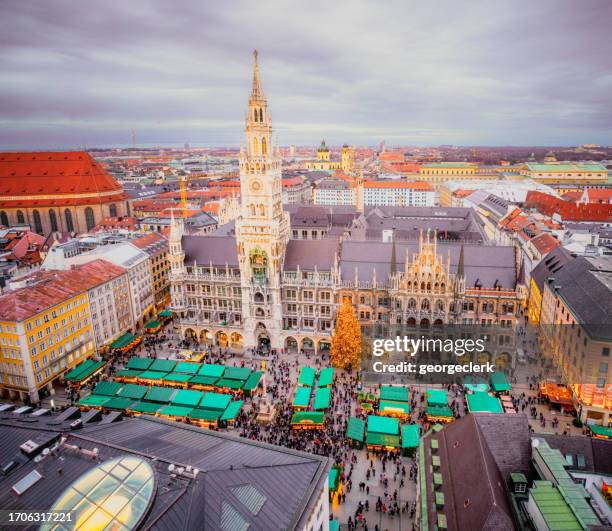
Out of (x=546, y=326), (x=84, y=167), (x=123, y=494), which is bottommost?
(x=546, y=326)

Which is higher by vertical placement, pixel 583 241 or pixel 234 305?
pixel 583 241

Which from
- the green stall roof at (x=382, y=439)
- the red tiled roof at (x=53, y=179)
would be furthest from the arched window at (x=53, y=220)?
the green stall roof at (x=382, y=439)

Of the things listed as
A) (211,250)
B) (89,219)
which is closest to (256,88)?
(211,250)

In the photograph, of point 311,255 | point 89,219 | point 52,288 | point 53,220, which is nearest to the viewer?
point 52,288

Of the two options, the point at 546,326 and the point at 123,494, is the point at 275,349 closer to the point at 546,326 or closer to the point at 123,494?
the point at 546,326

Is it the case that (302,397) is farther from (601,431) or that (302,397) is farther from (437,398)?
(601,431)

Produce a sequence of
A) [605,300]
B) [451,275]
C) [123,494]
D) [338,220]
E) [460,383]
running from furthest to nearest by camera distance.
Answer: [338,220] → [451,275] → [460,383] → [605,300] → [123,494]

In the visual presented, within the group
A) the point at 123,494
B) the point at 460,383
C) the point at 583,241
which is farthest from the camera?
the point at 583,241

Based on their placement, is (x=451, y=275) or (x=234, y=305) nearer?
(x=451, y=275)

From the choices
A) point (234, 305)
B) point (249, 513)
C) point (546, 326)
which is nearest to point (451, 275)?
point (546, 326)
